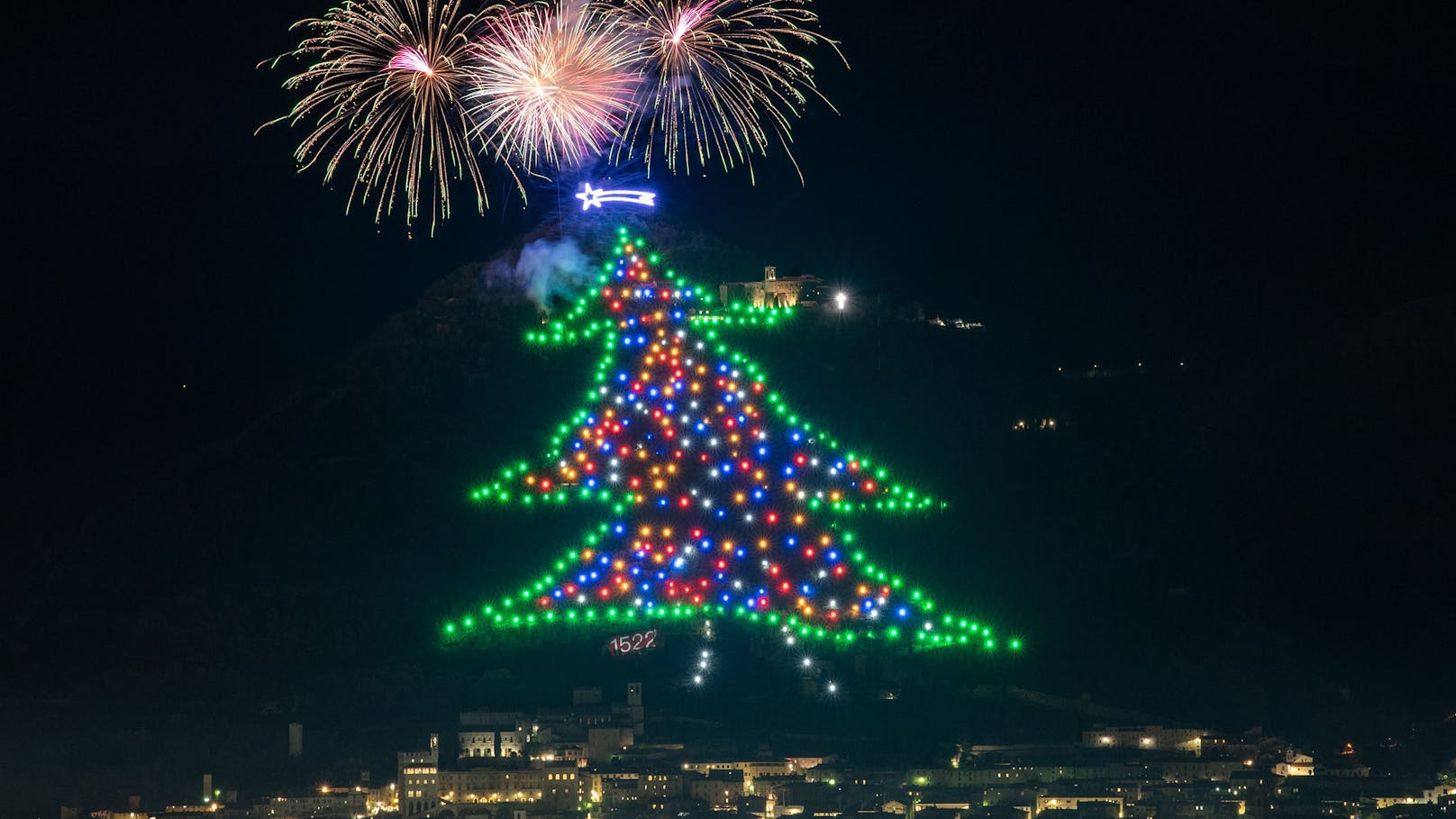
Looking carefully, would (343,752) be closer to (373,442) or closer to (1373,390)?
(373,442)

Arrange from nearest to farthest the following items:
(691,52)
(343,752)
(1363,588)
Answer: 1. (691,52)
2. (343,752)
3. (1363,588)

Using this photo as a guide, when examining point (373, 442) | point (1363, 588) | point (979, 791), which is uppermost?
point (373, 442)

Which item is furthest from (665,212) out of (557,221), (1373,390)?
(1373,390)

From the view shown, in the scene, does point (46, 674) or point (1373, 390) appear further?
point (1373, 390)

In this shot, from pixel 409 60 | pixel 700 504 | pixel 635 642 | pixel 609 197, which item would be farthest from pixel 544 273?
pixel 409 60

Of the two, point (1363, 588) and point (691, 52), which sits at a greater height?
point (691, 52)
